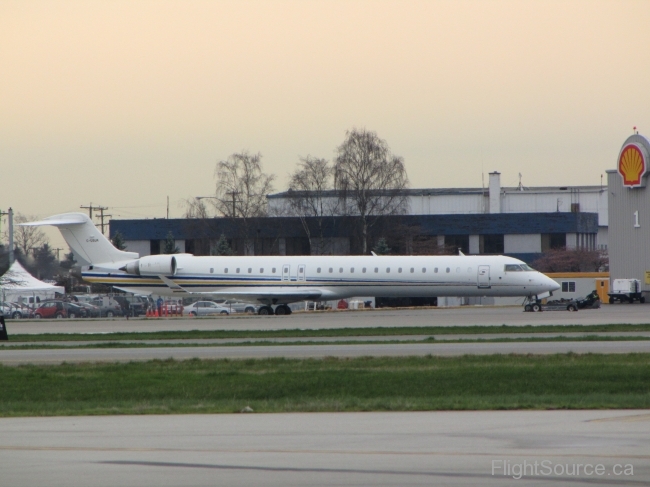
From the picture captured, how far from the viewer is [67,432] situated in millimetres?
11352

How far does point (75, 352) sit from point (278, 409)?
14.1 metres

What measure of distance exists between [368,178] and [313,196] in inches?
227

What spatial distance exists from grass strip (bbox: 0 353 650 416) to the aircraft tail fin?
31795 mm

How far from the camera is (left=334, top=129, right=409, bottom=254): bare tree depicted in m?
81.5

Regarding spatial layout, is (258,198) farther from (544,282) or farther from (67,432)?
(67,432)

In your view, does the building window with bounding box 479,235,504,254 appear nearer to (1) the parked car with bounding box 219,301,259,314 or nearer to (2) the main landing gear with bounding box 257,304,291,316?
(1) the parked car with bounding box 219,301,259,314

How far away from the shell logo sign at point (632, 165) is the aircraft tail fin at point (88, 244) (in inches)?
1248

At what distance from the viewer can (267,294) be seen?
50.1 m

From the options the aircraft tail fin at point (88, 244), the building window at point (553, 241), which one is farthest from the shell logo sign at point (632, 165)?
the aircraft tail fin at point (88, 244)

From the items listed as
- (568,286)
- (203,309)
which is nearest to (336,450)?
(203,309)

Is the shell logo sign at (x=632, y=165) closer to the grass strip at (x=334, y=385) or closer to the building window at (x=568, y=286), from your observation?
the building window at (x=568, y=286)

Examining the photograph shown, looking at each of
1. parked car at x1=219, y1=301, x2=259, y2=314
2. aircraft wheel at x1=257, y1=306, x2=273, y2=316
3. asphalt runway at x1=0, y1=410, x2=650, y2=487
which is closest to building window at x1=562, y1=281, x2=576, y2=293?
parked car at x1=219, y1=301, x2=259, y2=314

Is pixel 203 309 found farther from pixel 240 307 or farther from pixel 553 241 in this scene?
pixel 553 241

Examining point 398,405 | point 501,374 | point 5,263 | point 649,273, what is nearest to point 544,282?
point 649,273
